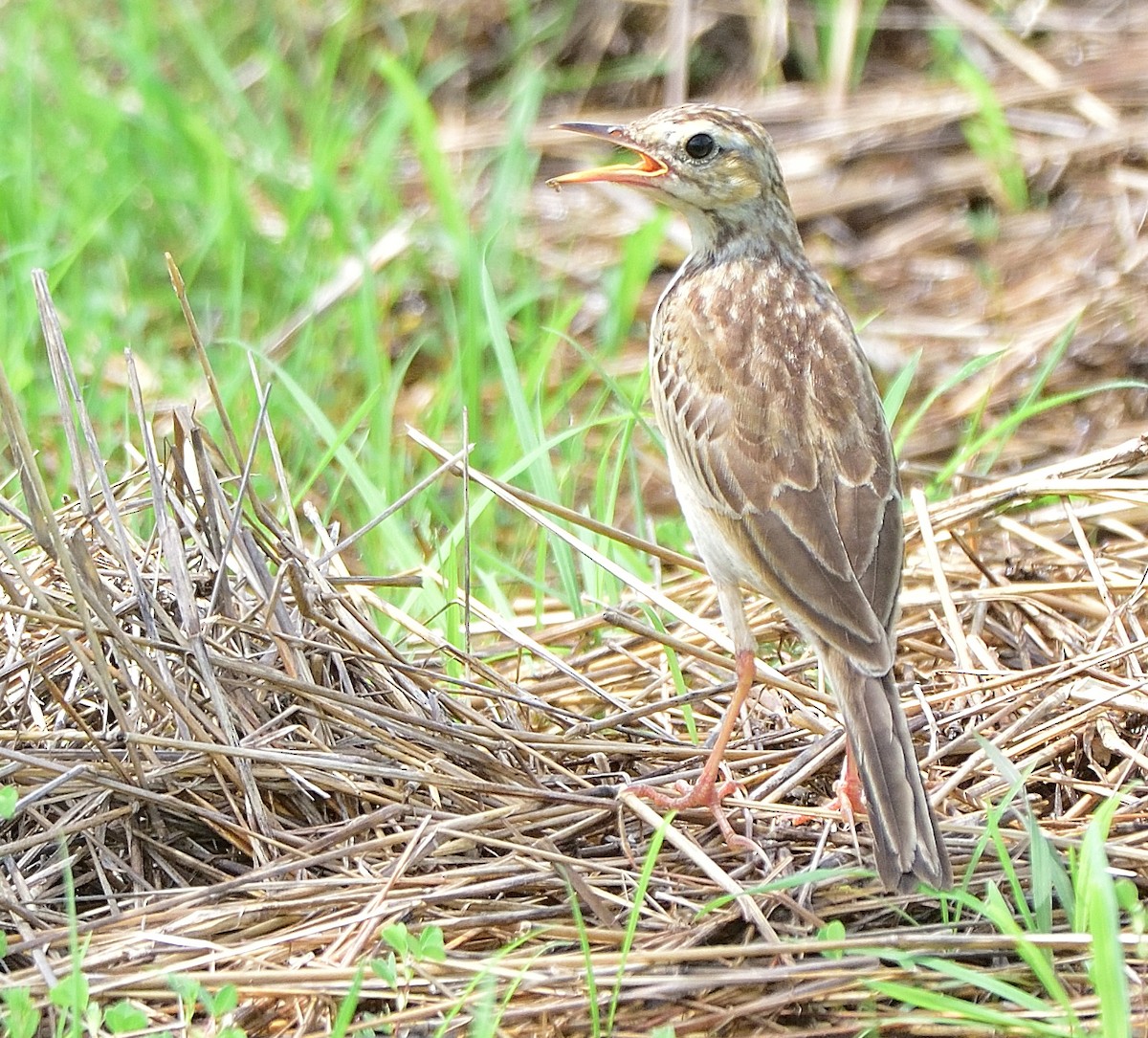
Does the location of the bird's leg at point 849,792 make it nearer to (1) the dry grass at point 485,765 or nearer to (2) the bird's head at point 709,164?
(1) the dry grass at point 485,765

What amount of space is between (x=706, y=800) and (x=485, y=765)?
1.52 feet

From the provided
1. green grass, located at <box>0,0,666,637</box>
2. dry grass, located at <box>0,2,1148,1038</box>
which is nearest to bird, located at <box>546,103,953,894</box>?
dry grass, located at <box>0,2,1148,1038</box>

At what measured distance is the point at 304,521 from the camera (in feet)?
18.1

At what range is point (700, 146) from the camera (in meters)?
4.43

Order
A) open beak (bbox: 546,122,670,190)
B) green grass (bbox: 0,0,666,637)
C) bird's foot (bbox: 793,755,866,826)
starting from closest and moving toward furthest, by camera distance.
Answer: bird's foot (bbox: 793,755,866,826), open beak (bbox: 546,122,670,190), green grass (bbox: 0,0,666,637)

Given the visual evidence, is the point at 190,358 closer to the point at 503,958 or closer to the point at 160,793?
the point at 160,793

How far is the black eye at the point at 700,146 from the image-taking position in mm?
4418

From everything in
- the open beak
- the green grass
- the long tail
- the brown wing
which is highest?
the green grass

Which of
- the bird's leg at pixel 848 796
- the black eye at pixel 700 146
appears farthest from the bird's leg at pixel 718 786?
the black eye at pixel 700 146

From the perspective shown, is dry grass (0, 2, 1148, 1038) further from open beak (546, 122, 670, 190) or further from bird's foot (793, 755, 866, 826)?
open beak (546, 122, 670, 190)

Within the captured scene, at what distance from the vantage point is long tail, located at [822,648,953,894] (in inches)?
122

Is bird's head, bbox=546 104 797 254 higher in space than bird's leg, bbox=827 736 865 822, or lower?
higher

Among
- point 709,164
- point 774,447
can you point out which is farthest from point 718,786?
point 709,164

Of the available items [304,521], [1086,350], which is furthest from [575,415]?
[1086,350]
